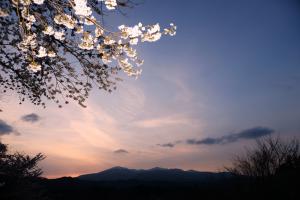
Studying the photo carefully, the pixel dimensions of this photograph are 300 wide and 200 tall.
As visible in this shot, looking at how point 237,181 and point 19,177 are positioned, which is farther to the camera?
point 237,181

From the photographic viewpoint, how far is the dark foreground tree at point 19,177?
73.8 ft

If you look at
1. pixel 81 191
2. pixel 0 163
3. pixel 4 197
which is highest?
pixel 81 191

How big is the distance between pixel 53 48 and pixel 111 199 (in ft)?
293

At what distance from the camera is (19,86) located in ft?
34.9

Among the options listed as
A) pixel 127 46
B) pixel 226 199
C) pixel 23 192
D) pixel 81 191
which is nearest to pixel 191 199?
pixel 226 199

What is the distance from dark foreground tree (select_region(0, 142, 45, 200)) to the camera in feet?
73.8

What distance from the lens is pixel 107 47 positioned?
6.81m

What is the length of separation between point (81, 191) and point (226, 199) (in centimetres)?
Answer: 7825

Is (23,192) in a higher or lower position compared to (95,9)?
lower

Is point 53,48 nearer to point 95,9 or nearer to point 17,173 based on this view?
point 95,9

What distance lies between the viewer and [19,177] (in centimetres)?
2322

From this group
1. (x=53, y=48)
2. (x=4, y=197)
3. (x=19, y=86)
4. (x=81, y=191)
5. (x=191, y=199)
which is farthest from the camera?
(x=81, y=191)

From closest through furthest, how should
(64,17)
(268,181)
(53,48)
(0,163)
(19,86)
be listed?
(64,17) → (53,48) → (19,86) → (0,163) → (268,181)

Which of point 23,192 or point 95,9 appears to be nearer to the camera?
point 95,9
